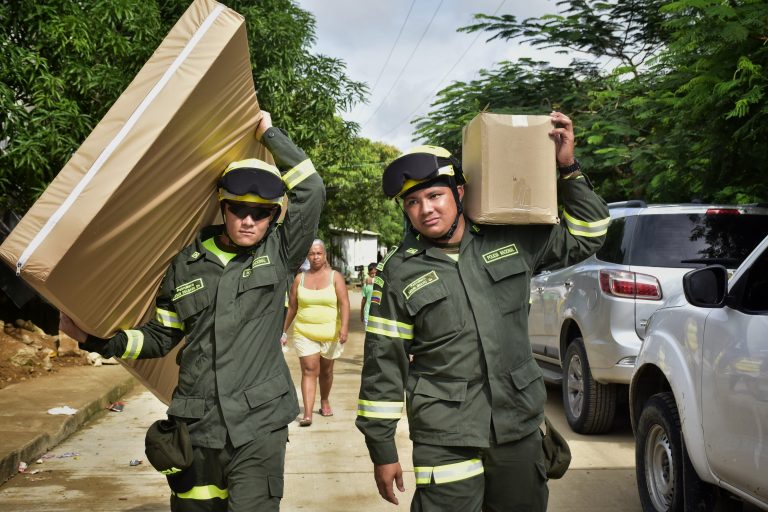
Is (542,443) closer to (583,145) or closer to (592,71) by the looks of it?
(583,145)

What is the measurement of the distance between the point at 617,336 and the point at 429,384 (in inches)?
161

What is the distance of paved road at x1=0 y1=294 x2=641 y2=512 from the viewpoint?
5922 mm

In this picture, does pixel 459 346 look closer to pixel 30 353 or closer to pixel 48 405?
pixel 48 405

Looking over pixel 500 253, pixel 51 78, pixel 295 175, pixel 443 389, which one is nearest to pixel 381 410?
pixel 443 389

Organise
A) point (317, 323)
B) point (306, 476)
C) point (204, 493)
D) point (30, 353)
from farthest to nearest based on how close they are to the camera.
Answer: point (30, 353), point (317, 323), point (306, 476), point (204, 493)

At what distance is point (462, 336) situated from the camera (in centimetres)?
354

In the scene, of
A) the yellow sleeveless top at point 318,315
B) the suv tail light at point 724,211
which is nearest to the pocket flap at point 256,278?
the suv tail light at point 724,211

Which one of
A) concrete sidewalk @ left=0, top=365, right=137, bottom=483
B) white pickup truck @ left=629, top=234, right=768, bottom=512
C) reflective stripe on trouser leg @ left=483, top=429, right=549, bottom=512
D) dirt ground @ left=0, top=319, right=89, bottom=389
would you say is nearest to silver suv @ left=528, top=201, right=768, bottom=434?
white pickup truck @ left=629, top=234, right=768, bottom=512

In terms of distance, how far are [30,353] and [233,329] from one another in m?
8.48

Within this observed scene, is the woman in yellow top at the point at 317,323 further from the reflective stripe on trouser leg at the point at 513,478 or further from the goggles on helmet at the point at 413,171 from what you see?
the reflective stripe on trouser leg at the point at 513,478

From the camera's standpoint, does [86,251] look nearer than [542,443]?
Yes

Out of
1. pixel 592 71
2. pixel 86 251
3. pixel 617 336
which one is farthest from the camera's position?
pixel 592 71

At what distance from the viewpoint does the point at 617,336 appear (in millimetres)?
7230

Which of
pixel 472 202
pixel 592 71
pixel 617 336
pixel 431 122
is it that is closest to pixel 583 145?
Answer: pixel 592 71
